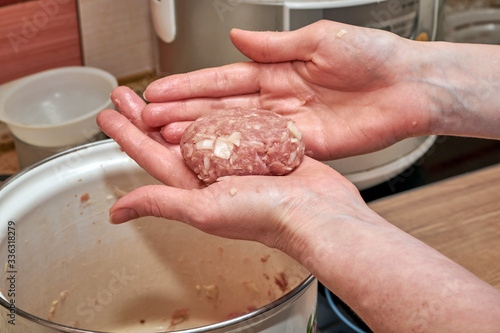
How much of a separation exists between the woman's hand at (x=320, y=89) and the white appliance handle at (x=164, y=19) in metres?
0.26

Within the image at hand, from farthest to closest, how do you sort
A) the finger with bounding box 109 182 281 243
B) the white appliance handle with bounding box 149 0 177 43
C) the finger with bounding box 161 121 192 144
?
the white appliance handle with bounding box 149 0 177 43
the finger with bounding box 161 121 192 144
the finger with bounding box 109 182 281 243

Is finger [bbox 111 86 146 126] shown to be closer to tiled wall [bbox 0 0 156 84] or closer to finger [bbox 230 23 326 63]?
finger [bbox 230 23 326 63]

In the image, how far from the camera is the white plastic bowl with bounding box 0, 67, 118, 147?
4.05 ft

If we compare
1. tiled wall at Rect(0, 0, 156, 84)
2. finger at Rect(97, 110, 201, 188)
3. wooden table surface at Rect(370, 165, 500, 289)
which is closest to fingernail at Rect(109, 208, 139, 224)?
finger at Rect(97, 110, 201, 188)

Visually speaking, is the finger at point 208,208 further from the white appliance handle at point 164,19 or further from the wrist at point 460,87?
the white appliance handle at point 164,19

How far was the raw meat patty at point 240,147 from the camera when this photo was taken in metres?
0.84

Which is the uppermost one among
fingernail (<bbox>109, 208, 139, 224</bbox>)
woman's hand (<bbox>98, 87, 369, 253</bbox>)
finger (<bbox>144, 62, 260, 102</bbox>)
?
finger (<bbox>144, 62, 260, 102</bbox>)

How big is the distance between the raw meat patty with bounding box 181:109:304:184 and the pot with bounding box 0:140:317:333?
0.52 ft

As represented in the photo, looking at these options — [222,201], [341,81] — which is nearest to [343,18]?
[341,81]

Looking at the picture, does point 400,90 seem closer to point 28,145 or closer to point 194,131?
point 194,131

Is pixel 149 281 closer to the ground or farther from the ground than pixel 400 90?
closer to the ground

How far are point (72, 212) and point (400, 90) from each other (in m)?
0.62

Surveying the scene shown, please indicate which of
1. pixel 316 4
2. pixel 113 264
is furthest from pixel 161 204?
pixel 316 4

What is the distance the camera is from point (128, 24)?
155cm
